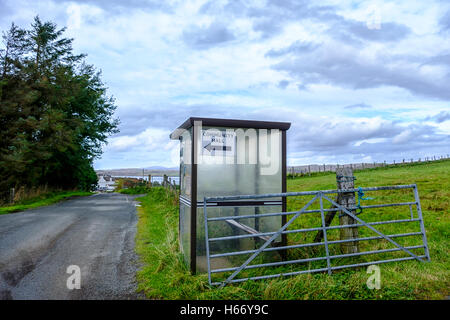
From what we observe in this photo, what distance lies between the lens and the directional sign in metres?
6.43

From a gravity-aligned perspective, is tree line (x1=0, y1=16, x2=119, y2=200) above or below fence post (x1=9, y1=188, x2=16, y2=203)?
above

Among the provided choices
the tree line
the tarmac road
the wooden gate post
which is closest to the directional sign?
the wooden gate post

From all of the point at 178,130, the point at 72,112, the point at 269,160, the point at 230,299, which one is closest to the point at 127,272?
the point at 230,299

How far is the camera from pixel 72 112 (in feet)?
100

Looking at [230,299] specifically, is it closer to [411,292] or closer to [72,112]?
[411,292]

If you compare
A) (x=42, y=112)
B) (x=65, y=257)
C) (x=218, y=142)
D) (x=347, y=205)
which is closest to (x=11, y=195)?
(x=42, y=112)

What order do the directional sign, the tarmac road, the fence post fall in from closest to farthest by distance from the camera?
the tarmac road → the directional sign → the fence post

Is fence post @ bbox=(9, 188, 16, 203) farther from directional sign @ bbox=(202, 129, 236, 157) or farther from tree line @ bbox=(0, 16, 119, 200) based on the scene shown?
directional sign @ bbox=(202, 129, 236, 157)

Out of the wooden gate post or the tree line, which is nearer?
the wooden gate post

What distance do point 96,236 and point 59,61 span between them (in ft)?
83.7

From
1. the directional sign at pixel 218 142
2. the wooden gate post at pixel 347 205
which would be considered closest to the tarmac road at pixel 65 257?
the directional sign at pixel 218 142

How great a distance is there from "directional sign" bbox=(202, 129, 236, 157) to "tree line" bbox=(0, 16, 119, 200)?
19150 mm

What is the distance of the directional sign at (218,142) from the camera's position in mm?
6430

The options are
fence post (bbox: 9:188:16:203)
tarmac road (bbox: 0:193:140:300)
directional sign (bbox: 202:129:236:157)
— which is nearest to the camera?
tarmac road (bbox: 0:193:140:300)
